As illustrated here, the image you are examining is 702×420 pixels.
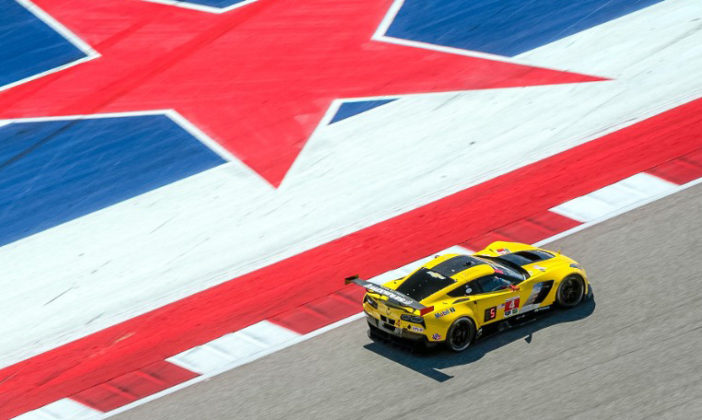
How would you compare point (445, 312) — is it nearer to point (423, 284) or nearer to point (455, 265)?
point (423, 284)

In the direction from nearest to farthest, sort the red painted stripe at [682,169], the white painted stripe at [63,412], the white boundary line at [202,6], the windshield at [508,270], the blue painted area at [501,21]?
the white painted stripe at [63,412] < the windshield at [508,270] < the red painted stripe at [682,169] < the blue painted area at [501,21] < the white boundary line at [202,6]

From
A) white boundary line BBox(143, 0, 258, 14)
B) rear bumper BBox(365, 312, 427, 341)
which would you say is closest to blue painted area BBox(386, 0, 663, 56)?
white boundary line BBox(143, 0, 258, 14)

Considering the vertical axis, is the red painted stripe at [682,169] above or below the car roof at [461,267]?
→ above

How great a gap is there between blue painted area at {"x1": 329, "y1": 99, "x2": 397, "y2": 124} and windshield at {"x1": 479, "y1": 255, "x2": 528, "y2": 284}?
6.44 metres

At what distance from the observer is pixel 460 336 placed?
12.8 meters

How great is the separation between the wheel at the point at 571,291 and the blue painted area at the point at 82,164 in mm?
7928

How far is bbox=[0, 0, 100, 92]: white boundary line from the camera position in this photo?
21.6m

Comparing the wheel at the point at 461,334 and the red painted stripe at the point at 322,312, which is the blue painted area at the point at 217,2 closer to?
the red painted stripe at the point at 322,312

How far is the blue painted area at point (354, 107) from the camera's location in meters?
19.6

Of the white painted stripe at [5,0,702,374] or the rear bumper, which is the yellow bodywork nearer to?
the rear bumper

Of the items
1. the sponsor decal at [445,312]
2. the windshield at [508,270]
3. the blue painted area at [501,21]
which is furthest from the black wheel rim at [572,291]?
the blue painted area at [501,21]

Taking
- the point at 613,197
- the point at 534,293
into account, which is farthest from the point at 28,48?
the point at 534,293

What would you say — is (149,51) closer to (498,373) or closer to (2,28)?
(2,28)

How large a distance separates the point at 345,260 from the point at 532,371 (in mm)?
4617
